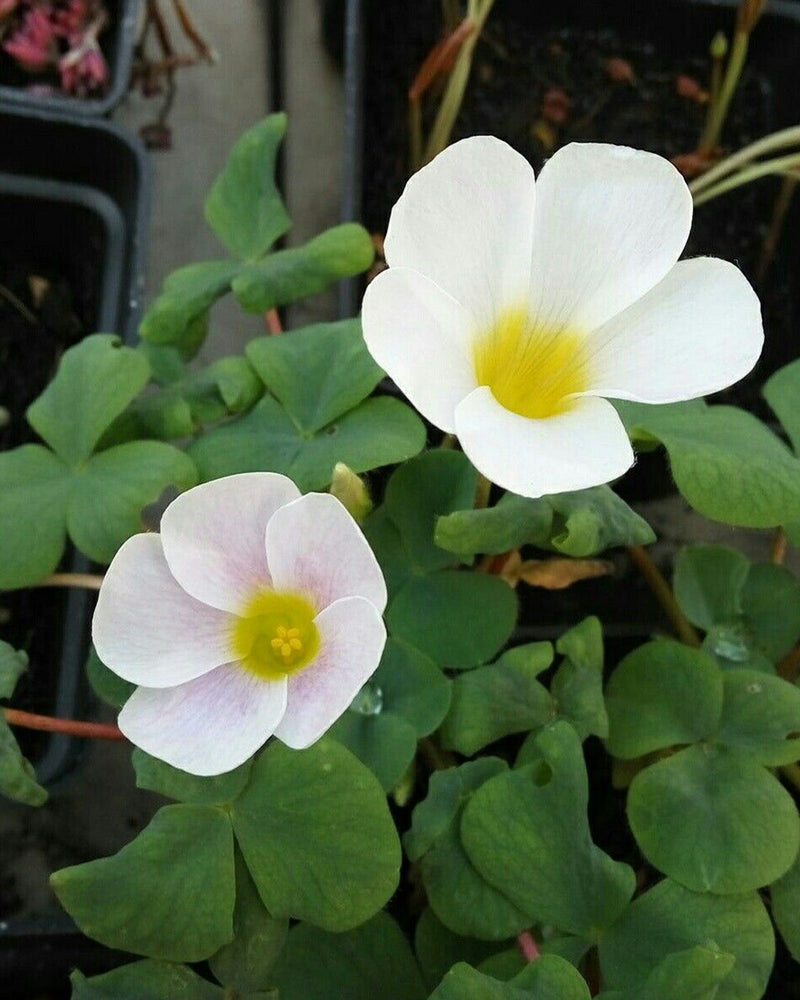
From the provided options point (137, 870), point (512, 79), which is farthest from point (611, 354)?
point (512, 79)

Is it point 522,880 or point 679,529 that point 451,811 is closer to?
point 522,880

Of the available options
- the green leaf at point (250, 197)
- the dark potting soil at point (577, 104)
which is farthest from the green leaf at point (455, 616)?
the dark potting soil at point (577, 104)

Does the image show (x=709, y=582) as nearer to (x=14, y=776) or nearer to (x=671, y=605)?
(x=671, y=605)

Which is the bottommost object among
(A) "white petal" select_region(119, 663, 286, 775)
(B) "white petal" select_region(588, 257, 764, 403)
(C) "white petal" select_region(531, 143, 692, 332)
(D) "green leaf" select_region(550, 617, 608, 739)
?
(D) "green leaf" select_region(550, 617, 608, 739)

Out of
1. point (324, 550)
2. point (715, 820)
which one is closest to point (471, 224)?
point (324, 550)

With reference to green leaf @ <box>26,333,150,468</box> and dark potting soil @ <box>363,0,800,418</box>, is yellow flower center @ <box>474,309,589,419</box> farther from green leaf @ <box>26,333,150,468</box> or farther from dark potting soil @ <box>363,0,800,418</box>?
dark potting soil @ <box>363,0,800,418</box>

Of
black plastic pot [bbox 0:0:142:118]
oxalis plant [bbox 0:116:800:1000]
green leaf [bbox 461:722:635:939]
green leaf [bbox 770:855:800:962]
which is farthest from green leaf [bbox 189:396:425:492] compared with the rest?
black plastic pot [bbox 0:0:142:118]
